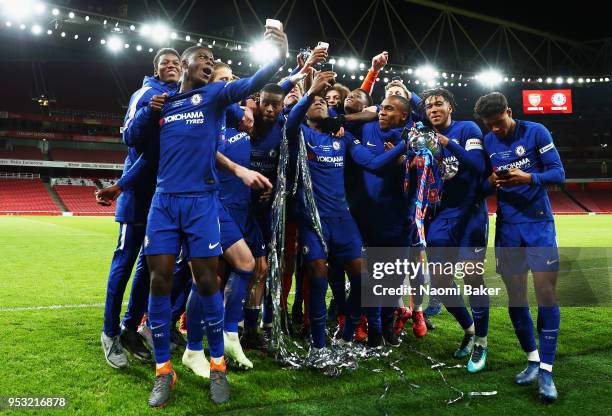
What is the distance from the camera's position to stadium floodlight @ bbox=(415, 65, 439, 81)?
30.3 meters

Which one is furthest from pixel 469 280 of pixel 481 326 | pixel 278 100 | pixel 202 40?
pixel 202 40

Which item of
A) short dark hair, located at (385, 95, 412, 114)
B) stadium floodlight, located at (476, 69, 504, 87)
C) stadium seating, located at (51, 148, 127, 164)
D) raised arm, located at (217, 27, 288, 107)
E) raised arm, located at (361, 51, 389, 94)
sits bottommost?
short dark hair, located at (385, 95, 412, 114)

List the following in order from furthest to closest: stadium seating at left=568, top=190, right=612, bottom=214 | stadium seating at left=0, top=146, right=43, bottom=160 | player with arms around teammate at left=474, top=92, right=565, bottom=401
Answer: stadium seating at left=568, top=190, right=612, bottom=214 < stadium seating at left=0, top=146, right=43, bottom=160 < player with arms around teammate at left=474, top=92, right=565, bottom=401

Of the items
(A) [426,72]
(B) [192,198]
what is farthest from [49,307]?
(A) [426,72]

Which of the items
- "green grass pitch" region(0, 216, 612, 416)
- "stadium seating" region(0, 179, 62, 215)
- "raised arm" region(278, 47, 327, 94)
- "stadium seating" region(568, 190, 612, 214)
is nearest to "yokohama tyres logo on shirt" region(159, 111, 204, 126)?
"raised arm" region(278, 47, 327, 94)

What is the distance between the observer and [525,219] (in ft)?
11.5

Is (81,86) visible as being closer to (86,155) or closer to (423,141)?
(86,155)

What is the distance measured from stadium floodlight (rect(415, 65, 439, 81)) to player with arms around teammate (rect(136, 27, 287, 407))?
1145 inches

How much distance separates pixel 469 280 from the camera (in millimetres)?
3918

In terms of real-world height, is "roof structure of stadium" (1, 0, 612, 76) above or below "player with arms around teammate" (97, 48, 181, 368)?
above

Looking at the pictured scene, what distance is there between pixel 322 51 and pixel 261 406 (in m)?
2.39

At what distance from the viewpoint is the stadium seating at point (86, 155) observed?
133 feet

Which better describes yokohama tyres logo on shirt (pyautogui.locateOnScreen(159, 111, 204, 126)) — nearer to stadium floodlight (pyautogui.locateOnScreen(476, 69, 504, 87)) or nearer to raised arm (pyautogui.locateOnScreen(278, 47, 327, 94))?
raised arm (pyautogui.locateOnScreen(278, 47, 327, 94))

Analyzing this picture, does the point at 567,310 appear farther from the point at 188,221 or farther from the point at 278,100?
the point at 188,221
